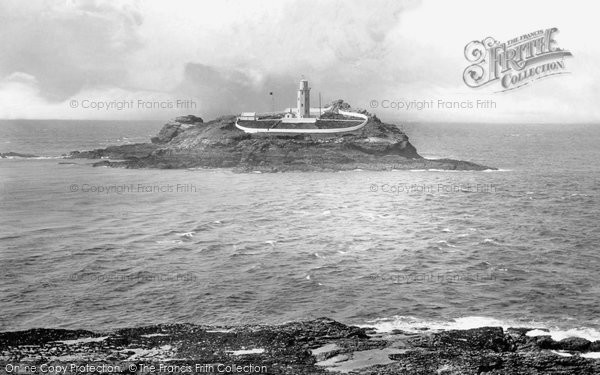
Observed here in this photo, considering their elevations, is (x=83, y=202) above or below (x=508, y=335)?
above

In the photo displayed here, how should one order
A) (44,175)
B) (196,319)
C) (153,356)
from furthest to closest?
(44,175) → (196,319) → (153,356)

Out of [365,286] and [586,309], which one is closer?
[586,309]

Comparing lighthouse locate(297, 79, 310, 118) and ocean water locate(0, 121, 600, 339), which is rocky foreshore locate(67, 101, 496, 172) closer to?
lighthouse locate(297, 79, 310, 118)

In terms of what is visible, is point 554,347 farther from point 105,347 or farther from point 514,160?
point 514,160

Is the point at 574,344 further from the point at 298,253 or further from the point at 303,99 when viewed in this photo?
the point at 303,99

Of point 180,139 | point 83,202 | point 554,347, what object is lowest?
point 554,347

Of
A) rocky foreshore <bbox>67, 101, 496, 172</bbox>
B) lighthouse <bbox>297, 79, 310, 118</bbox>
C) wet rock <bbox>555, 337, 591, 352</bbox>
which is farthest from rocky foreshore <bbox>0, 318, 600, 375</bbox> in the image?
lighthouse <bbox>297, 79, 310, 118</bbox>

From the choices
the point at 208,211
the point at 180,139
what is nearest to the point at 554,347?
the point at 208,211

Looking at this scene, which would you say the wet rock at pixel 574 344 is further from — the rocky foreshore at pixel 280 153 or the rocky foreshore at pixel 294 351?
the rocky foreshore at pixel 280 153
